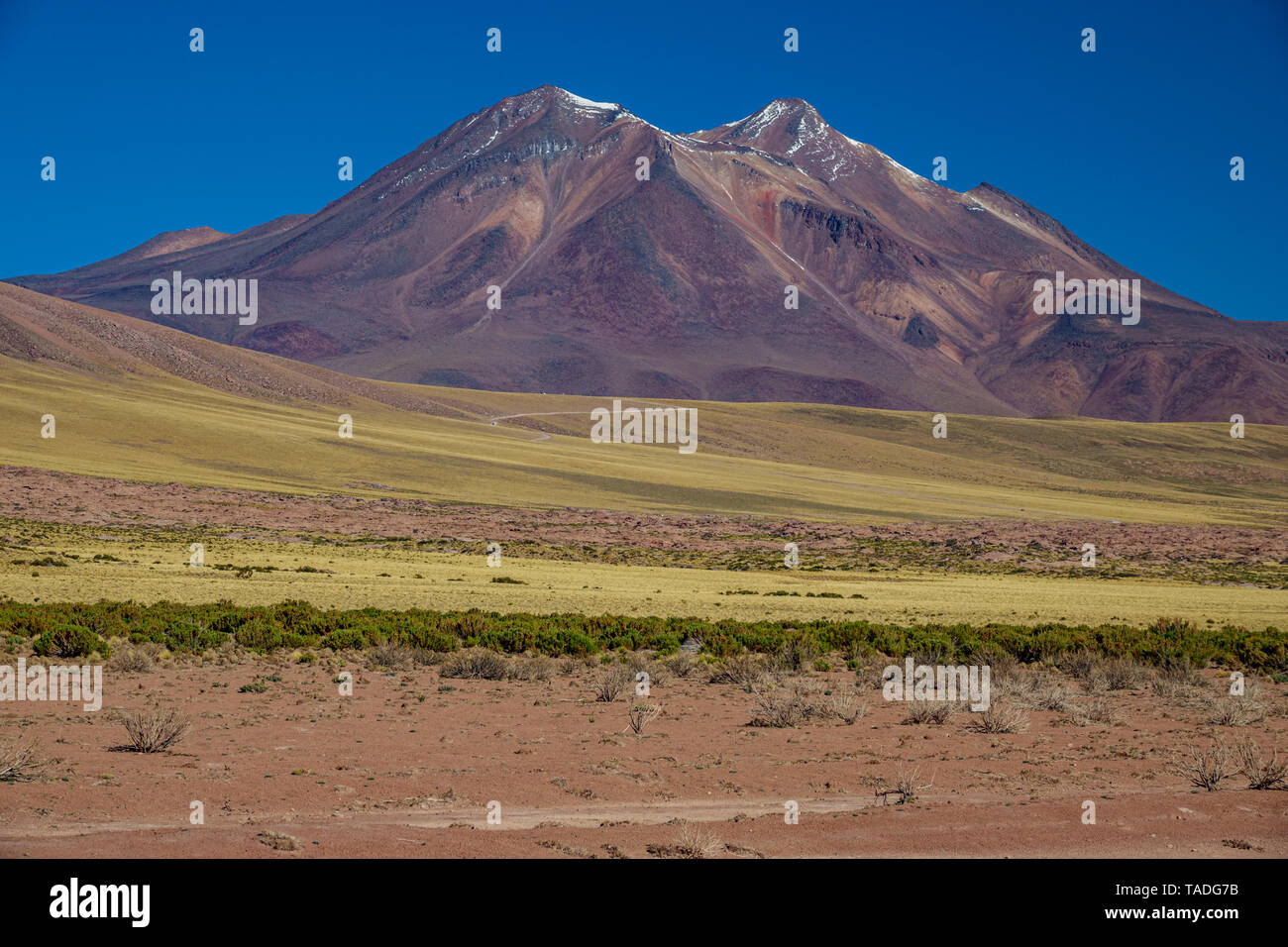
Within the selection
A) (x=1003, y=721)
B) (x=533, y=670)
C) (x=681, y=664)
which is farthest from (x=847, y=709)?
(x=533, y=670)

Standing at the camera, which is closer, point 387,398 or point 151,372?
point 151,372


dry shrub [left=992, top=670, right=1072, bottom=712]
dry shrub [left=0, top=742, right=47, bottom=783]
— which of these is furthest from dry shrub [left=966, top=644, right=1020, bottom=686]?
dry shrub [left=0, top=742, right=47, bottom=783]

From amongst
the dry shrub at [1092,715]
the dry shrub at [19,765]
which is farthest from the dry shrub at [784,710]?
the dry shrub at [19,765]

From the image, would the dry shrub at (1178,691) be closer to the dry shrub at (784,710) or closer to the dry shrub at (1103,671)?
the dry shrub at (1103,671)

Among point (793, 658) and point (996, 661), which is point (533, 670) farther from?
point (996, 661)
